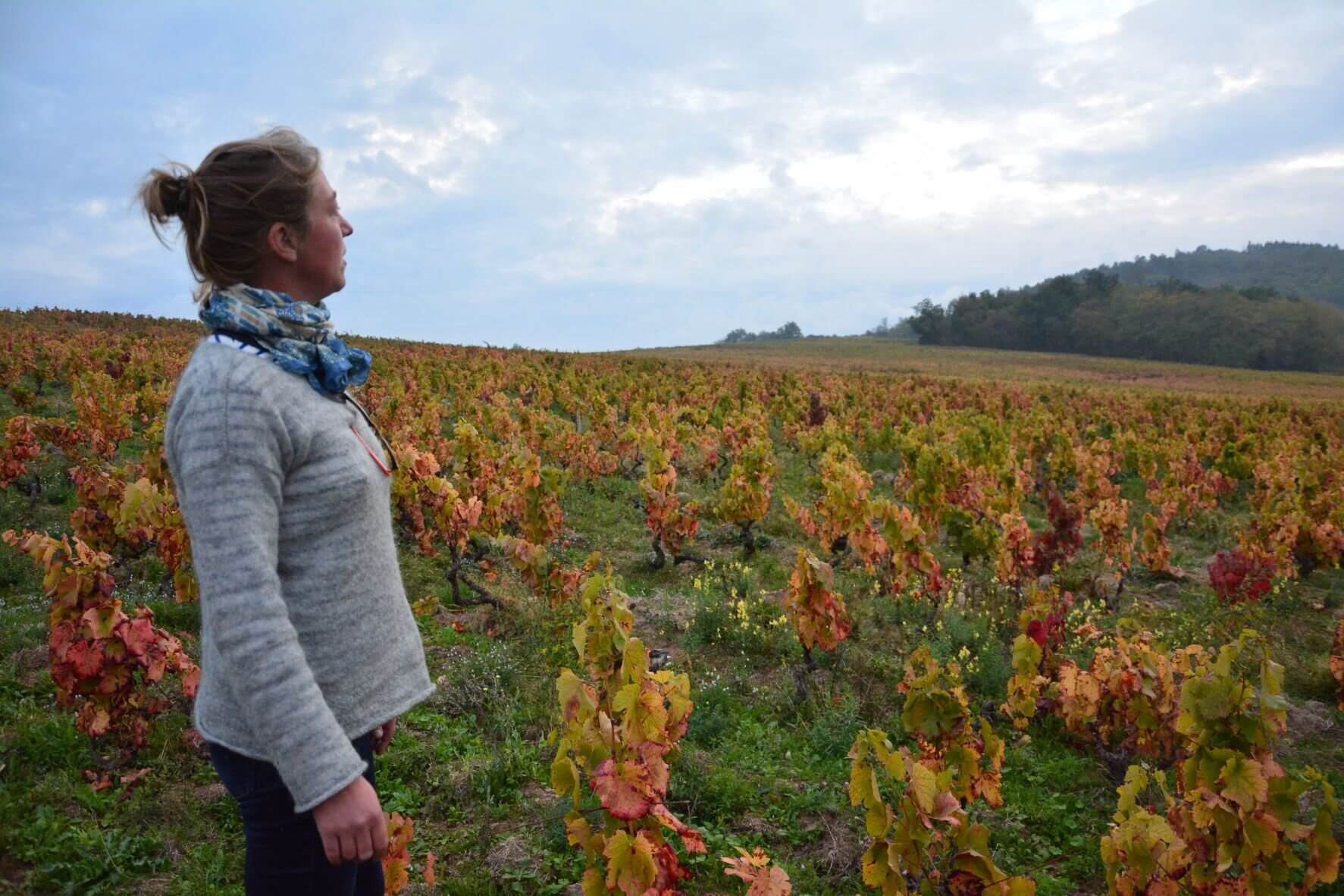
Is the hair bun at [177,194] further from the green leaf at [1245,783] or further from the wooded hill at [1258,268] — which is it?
the wooded hill at [1258,268]

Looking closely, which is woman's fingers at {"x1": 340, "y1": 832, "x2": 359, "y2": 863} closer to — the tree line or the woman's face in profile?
the woman's face in profile

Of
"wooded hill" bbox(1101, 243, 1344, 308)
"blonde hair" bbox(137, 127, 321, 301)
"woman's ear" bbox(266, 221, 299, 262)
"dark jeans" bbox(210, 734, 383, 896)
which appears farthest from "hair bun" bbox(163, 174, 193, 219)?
"wooded hill" bbox(1101, 243, 1344, 308)

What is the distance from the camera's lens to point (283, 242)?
158 centimetres

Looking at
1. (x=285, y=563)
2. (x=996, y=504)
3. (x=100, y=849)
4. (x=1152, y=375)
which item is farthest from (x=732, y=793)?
(x=1152, y=375)

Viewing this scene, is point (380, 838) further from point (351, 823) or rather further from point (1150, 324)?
point (1150, 324)

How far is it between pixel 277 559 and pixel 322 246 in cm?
66

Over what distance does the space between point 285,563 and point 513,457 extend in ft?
22.3

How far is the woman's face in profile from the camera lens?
162 centimetres

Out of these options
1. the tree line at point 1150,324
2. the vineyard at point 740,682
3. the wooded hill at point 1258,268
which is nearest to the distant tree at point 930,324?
the tree line at point 1150,324

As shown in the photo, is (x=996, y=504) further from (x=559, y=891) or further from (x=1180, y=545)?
(x=559, y=891)

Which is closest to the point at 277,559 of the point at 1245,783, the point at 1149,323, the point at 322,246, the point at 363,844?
the point at 363,844

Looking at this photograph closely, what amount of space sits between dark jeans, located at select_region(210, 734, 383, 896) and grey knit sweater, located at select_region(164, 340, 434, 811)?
6cm

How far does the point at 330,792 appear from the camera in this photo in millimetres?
1387

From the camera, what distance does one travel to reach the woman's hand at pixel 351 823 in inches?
55.5
